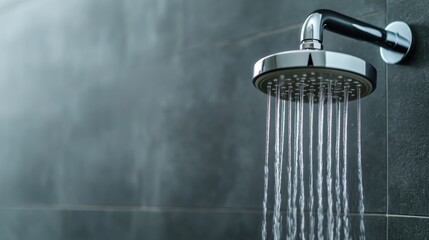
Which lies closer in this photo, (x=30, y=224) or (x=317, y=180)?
(x=317, y=180)

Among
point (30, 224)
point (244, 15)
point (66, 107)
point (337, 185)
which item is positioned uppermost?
point (244, 15)

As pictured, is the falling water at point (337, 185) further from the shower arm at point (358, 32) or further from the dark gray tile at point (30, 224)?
the dark gray tile at point (30, 224)

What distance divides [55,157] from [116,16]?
48 centimetres

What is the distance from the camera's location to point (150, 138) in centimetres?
136

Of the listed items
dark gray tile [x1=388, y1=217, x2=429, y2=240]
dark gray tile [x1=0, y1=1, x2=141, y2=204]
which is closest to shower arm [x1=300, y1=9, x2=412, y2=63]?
dark gray tile [x1=388, y1=217, x2=429, y2=240]

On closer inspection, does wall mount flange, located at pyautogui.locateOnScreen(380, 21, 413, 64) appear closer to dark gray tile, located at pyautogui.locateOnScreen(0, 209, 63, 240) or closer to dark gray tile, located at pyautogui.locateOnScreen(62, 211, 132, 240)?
dark gray tile, located at pyautogui.locateOnScreen(62, 211, 132, 240)

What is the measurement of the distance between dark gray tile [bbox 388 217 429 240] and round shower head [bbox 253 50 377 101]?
216mm

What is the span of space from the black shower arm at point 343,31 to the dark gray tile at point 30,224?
1.15 meters

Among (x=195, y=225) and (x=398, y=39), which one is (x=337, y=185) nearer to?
(x=398, y=39)

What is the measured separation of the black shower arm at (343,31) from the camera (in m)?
0.71

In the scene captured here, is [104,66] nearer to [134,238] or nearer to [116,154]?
[116,154]

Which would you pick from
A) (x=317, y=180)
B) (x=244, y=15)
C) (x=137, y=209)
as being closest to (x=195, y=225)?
(x=137, y=209)

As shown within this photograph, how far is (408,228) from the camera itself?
82 centimetres

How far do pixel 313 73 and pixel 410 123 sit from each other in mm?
248
